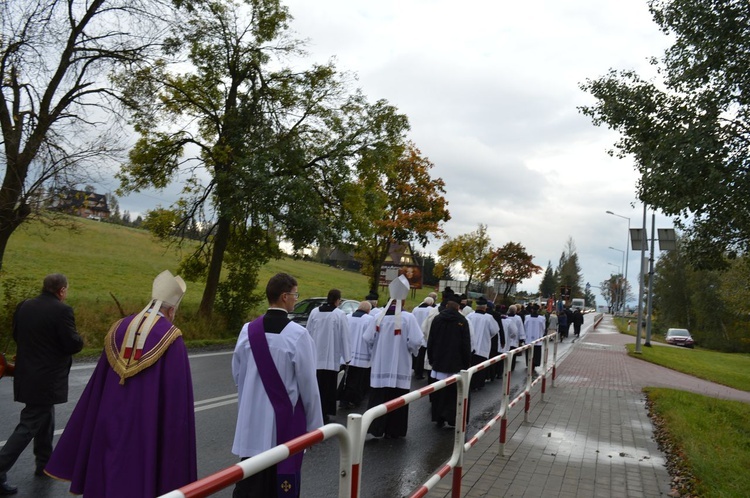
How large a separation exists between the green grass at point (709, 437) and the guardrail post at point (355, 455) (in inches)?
187

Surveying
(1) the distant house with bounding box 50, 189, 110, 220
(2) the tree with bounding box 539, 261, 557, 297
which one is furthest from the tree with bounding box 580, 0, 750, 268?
(2) the tree with bounding box 539, 261, 557, 297

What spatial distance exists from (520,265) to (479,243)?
8653 mm

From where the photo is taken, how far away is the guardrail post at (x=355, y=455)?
286cm

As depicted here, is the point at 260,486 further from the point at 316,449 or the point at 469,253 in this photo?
the point at 469,253

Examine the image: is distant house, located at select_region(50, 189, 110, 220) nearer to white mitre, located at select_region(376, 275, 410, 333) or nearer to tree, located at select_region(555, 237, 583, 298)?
white mitre, located at select_region(376, 275, 410, 333)

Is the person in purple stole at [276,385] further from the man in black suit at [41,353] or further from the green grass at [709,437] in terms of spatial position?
the green grass at [709,437]

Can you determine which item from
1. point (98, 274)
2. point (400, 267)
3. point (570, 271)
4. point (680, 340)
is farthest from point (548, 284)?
point (98, 274)

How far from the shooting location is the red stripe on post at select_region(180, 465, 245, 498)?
185cm

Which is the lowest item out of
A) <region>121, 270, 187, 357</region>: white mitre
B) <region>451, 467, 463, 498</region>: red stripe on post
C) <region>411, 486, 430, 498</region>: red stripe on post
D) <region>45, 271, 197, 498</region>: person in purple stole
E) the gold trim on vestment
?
<region>451, 467, 463, 498</region>: red stripe on post

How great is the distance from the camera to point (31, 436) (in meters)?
5.26

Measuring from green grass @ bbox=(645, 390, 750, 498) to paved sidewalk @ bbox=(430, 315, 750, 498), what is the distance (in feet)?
1.11

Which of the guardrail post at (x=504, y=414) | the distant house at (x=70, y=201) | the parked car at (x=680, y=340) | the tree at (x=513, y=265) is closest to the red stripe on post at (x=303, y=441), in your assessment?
the guardrail post at (x=504, y=414)

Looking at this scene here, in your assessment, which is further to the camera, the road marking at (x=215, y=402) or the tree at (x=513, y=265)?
the tree at (x=513, y=265)

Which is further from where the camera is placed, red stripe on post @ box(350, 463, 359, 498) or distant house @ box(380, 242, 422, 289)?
distant house @ box(380, 242, 422, 289)
